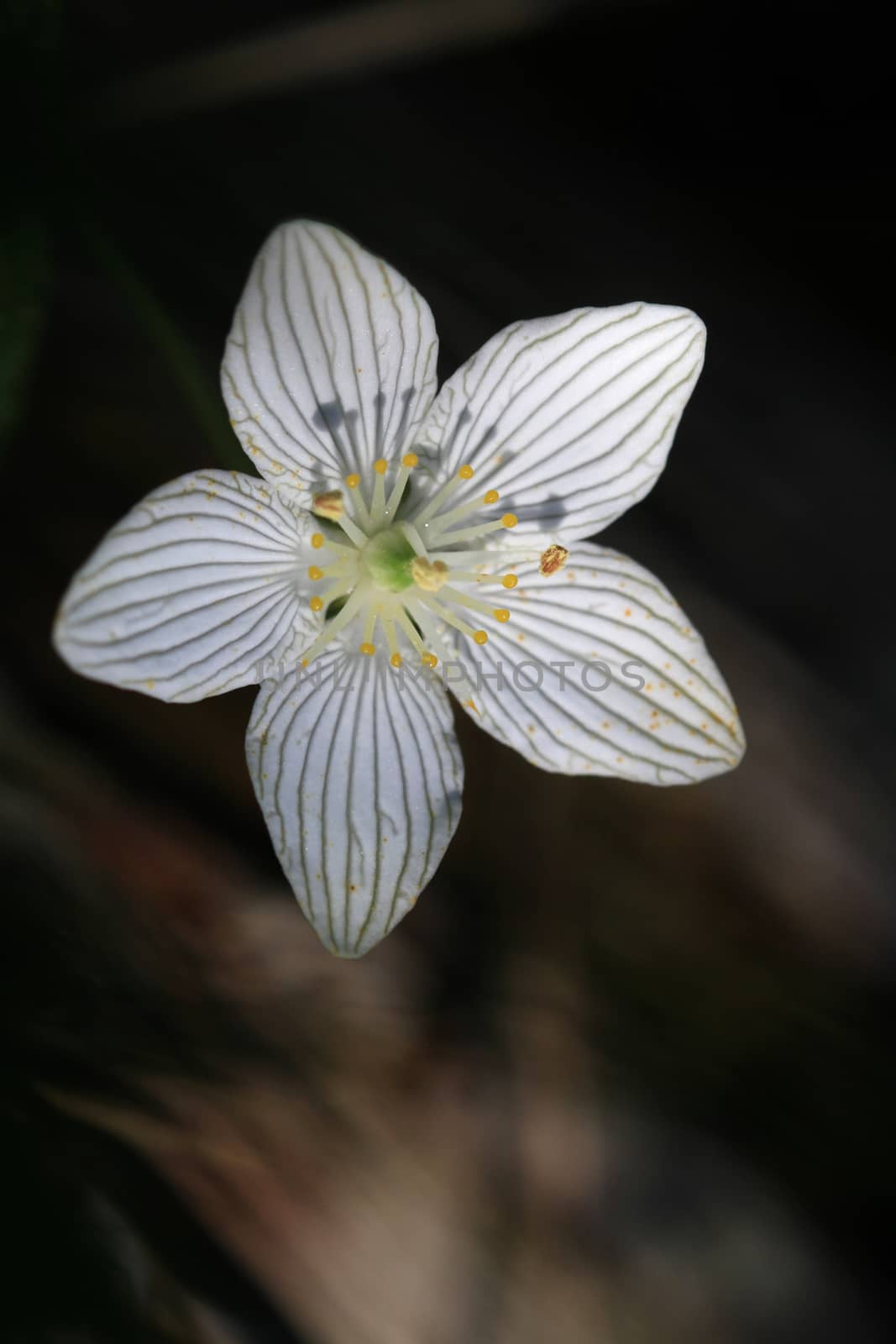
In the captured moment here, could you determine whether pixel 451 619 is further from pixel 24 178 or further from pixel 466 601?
pixel 24 178

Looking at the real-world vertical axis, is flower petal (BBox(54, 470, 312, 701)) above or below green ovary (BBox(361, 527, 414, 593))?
below

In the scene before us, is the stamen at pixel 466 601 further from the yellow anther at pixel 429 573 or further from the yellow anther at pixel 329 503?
the yellow anther at pixel 329 503

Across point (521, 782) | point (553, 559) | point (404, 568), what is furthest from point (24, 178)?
point (521, 782)

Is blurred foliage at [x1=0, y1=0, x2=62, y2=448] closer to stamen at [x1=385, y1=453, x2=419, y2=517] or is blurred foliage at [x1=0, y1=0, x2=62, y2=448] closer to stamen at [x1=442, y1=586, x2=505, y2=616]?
stamen at [x1=385, y1=453, x2=419, y2=517]

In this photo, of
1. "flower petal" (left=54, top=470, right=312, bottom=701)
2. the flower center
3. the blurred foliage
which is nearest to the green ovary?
the flower center

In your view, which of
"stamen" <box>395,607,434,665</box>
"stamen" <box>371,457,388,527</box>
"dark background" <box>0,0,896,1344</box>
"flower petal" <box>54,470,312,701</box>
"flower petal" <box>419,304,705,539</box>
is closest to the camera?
"flower petal" <box>54,470,312,701</box>

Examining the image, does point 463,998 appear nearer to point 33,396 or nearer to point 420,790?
point 420,790

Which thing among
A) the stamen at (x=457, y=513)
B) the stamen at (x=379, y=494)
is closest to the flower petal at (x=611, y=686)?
the stamen at (x=457, y=513)

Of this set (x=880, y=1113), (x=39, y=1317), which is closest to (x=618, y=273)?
(x=880, y=1113)
